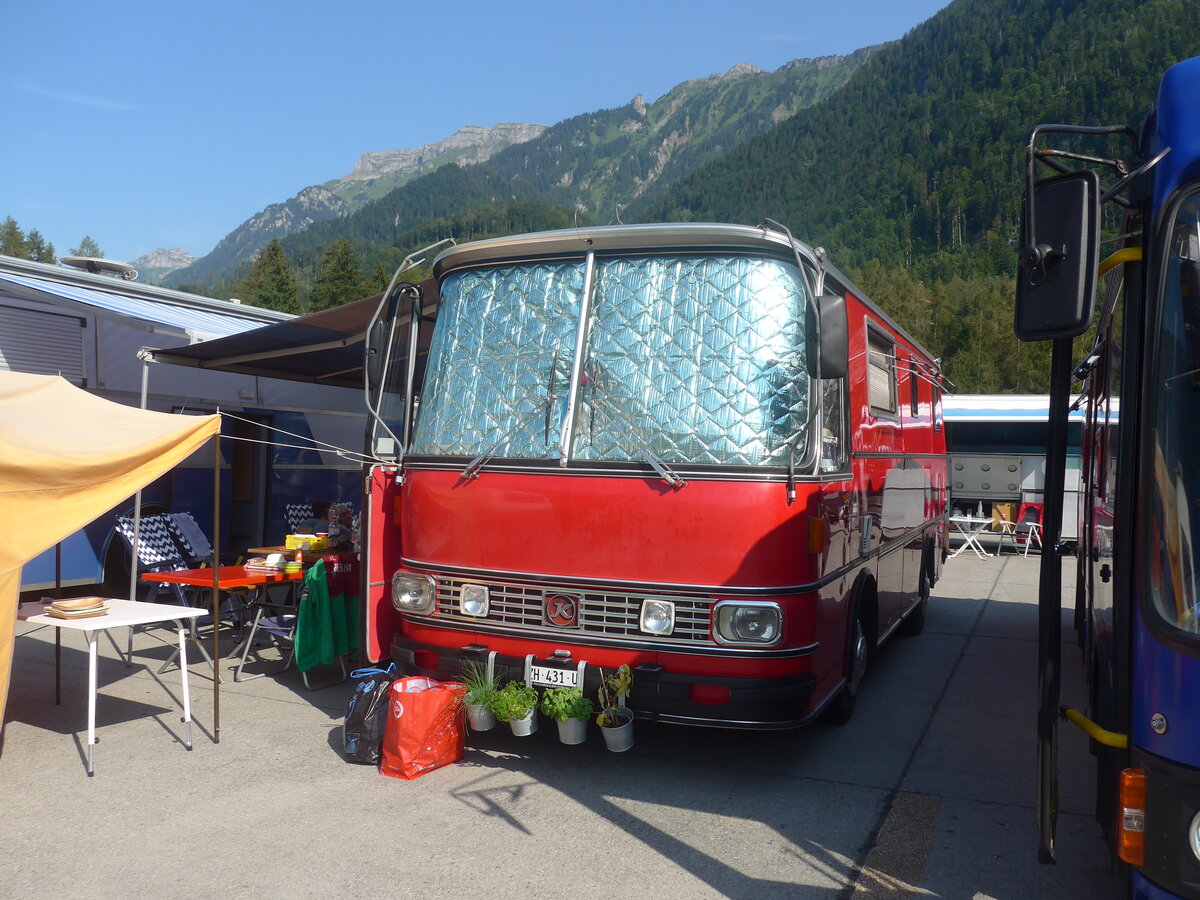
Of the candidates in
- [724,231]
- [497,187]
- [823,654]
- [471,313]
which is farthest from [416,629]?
[497,187]

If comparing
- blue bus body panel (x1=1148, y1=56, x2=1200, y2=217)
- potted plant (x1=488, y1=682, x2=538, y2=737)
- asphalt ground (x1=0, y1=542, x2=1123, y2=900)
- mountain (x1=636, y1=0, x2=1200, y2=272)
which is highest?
mountain (x1=636, y1=0, x2=1200, y2=272)

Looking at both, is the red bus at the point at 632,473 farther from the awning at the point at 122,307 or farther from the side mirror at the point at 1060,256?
the awning at the point at 122,307

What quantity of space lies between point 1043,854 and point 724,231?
3219 millimetres

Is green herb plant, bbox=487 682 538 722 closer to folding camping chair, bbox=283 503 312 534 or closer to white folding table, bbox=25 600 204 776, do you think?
white folding table, bbox=25 600 204 776

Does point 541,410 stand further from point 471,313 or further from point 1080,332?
point 1080,332

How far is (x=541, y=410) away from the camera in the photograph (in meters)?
5.30

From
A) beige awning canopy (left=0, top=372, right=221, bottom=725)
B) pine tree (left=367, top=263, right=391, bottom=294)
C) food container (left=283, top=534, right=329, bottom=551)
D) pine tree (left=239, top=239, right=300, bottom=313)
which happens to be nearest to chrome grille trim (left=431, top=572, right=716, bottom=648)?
beige awning canopy (left=0, top=372, right=221, bottom=725)

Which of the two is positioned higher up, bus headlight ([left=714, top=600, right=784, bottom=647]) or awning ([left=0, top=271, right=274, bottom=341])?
awning ([left=0, top=271, right=274, bottom=341])

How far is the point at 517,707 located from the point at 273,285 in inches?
2916

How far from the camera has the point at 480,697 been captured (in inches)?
200

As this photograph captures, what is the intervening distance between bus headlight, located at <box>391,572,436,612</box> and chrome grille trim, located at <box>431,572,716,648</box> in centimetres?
6

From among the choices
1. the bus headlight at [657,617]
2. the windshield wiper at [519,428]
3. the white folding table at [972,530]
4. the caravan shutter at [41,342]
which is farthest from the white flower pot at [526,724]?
the white folding table at [972,530]

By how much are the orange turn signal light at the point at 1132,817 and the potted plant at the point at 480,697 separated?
10.0ft

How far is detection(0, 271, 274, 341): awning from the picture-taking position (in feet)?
27.1
